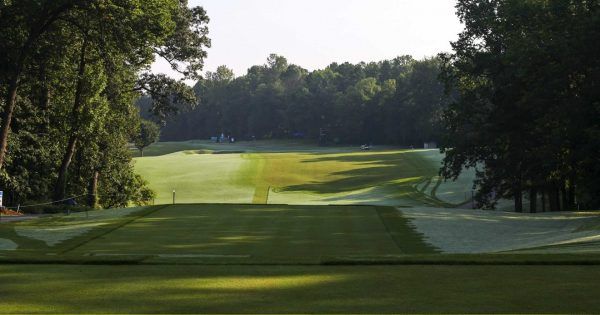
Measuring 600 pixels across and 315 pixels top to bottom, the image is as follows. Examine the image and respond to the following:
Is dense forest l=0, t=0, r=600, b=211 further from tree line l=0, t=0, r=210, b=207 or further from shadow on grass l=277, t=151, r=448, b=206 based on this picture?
shadow on grass l=277, t=151, r=448, b=206

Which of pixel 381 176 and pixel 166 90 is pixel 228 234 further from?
pixel 381 176

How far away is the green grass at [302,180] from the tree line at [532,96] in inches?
527

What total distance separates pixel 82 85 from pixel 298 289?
113 feet

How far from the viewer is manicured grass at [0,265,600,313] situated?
8789 mm

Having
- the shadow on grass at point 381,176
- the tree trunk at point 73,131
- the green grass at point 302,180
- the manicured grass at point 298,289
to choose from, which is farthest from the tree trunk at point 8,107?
the shadow on grass at point 381,176

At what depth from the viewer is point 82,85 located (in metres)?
41.1

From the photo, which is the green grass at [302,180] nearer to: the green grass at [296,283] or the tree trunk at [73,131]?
the tree trunk at [73,131]

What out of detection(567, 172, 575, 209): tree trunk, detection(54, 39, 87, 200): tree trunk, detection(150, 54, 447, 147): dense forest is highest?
detection(150, 54, 447, 147): dense forest

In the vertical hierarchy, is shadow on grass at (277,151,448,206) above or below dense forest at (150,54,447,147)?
below

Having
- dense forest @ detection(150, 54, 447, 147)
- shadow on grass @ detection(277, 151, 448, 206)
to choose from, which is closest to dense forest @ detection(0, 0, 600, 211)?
shadow on grass @ detection(277, 151, 448, 206)

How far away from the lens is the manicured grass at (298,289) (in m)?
8.79

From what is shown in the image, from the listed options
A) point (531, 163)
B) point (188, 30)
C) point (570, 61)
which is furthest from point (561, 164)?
point (188, 30)

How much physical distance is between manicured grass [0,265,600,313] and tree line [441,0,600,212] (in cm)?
2414

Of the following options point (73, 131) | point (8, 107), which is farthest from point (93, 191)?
point (8, 107)
